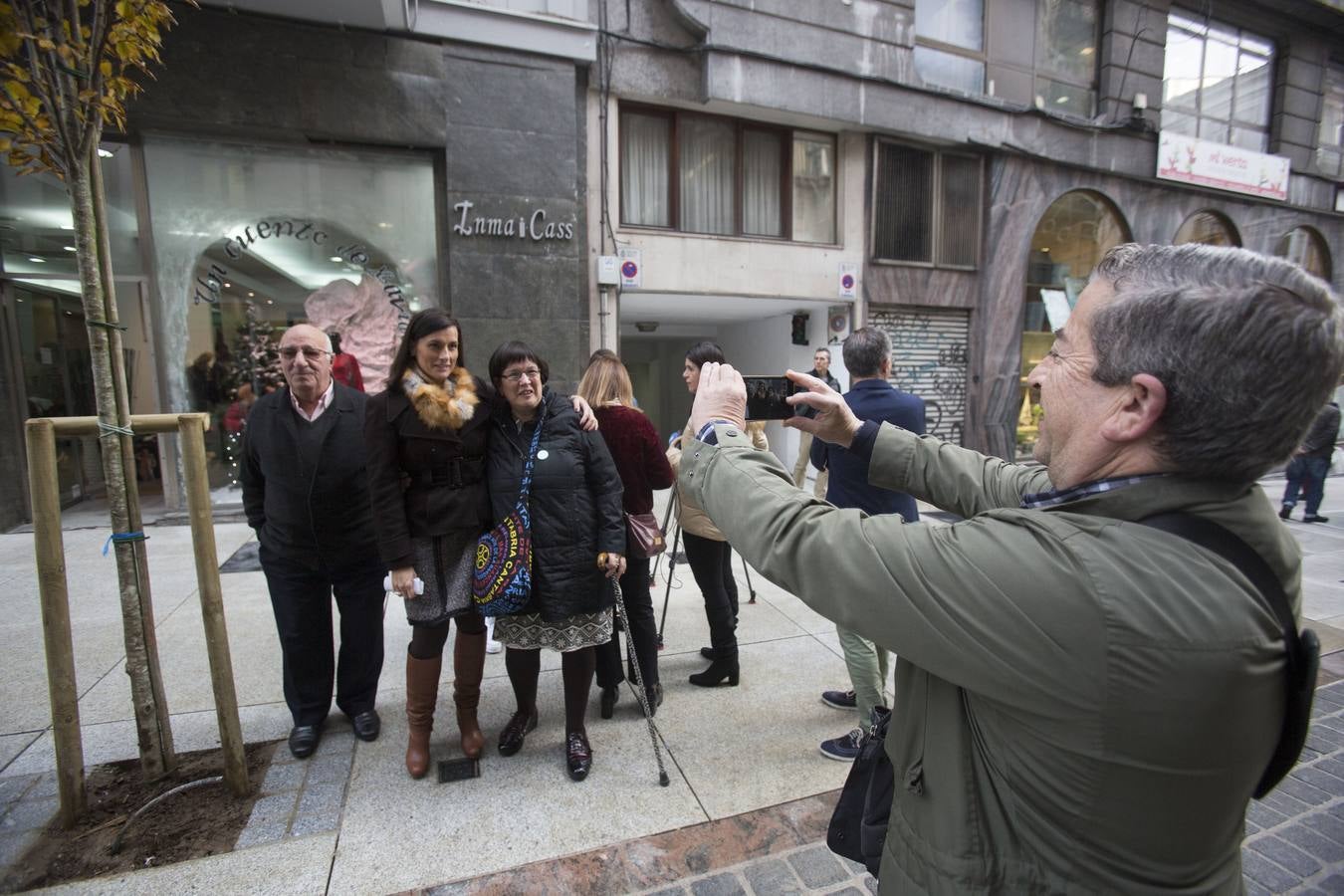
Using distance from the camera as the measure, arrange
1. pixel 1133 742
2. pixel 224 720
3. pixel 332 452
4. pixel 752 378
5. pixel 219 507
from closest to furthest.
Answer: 1. pixel 1133 742
2. pixel 752 378
3. pixel 224 720
4. pixel 332 452
5. pixel 219 507

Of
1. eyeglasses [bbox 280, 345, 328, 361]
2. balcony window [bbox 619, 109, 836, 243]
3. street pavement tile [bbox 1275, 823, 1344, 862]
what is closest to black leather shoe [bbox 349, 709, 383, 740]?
eyeglasses [bbox 280, 345, 328, 361]

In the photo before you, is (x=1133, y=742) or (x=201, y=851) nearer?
(x=1133, y=742)

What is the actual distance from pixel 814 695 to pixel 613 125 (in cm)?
744

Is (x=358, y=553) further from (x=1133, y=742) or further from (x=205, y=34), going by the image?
(x=205, y=34)

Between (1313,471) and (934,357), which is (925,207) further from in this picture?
(1313,471)

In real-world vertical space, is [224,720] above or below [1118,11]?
below

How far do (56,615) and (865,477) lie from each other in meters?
3.39

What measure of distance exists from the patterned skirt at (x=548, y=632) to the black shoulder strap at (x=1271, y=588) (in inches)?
93.9

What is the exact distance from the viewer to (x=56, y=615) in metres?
2.48

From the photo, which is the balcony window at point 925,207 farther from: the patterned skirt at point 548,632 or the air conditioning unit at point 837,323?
the patterned skirt at point 548,632

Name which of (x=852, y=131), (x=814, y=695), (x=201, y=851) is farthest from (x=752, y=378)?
(x=852, y=131)

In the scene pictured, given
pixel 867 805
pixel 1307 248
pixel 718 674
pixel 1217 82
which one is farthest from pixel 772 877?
pixel 1307 248

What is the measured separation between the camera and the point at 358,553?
3092 mm

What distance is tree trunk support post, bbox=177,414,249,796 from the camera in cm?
257
